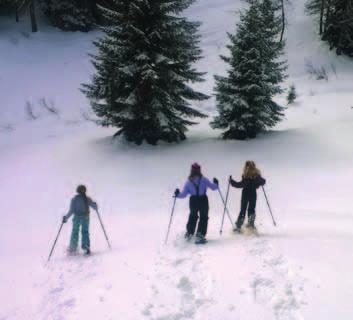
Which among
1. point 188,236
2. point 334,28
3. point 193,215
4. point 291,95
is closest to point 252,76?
point 291,95

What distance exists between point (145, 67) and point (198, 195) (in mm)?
10082

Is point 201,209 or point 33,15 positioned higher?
point 33,15

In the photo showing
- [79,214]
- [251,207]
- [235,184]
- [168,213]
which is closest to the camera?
[235,184]

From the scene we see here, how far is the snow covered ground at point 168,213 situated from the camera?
8.67 metres

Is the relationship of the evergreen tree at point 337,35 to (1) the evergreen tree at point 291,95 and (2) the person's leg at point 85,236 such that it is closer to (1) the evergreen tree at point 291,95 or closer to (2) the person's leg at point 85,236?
(1) the evergreen tree at point 291,95

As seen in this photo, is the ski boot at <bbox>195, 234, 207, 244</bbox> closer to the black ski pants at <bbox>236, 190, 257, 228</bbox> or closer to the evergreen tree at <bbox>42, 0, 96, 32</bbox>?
the black ski pants at <bbox>236, 190, 257, 228</bbox>

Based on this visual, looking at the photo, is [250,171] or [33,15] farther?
[33,15]

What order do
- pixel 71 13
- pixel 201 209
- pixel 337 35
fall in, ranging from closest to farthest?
pixel 201 209 → pixel 337 35 → pixel 71 13

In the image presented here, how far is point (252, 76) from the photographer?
66.6 feet

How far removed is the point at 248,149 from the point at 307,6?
69.4 ft

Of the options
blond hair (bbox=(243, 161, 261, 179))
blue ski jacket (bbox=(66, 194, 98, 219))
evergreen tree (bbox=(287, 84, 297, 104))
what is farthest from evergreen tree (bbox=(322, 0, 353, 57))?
blue ski jacket (bbox=(66, 194, 98, 219))

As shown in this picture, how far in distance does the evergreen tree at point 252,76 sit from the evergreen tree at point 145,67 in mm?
1528

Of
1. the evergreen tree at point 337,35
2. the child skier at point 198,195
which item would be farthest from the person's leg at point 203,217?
the evergreen tree at point 337,35

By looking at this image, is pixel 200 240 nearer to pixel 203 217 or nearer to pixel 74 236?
pixel 203 217
